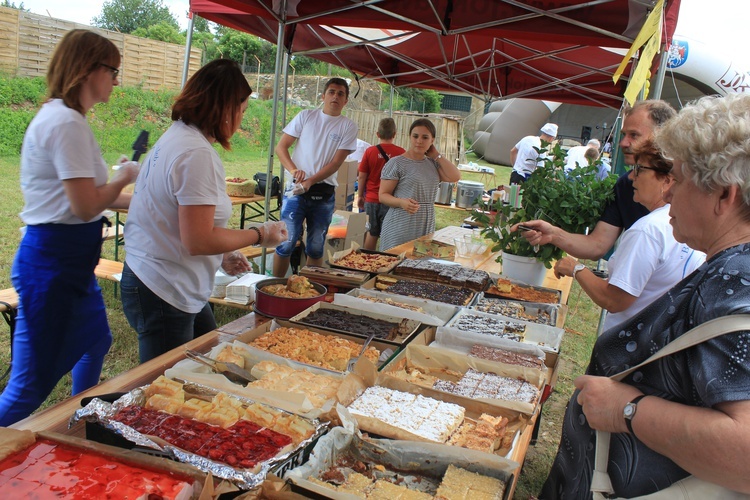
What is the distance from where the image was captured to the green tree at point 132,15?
41.3m

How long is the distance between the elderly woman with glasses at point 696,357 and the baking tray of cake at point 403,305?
146 cm

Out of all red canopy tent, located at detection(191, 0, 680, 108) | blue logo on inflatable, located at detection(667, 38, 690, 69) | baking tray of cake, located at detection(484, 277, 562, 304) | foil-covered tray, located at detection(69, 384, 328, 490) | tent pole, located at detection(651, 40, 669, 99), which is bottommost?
foil-covered tray, located at detection(69, 384, 328, 490)

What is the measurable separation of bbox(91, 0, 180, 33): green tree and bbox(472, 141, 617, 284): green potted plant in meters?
44.5

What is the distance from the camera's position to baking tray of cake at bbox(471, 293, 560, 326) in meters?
2.98

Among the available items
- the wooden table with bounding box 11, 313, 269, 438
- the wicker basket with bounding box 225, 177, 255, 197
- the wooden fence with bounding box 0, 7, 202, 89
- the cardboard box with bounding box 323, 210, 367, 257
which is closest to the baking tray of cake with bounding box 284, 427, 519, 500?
the wooden table with bounding box 11, 313, 269, 438

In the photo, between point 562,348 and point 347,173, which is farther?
point 347,173

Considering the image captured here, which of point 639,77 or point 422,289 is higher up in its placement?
point 639,77

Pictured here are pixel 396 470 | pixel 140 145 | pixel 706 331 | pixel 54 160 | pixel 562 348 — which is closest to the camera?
pixel 706 331

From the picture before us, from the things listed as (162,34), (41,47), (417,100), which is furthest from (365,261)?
(162,34)

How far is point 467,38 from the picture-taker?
718 cm

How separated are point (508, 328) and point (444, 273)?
936 millimetres

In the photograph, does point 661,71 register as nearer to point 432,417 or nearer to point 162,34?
point 432,417

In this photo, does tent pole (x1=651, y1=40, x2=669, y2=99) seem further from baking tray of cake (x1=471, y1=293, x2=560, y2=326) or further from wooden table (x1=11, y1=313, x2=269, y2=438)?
wooden table (x1=11, y1=313, x2=269, y2=438)

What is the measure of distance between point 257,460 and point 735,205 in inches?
52.0
